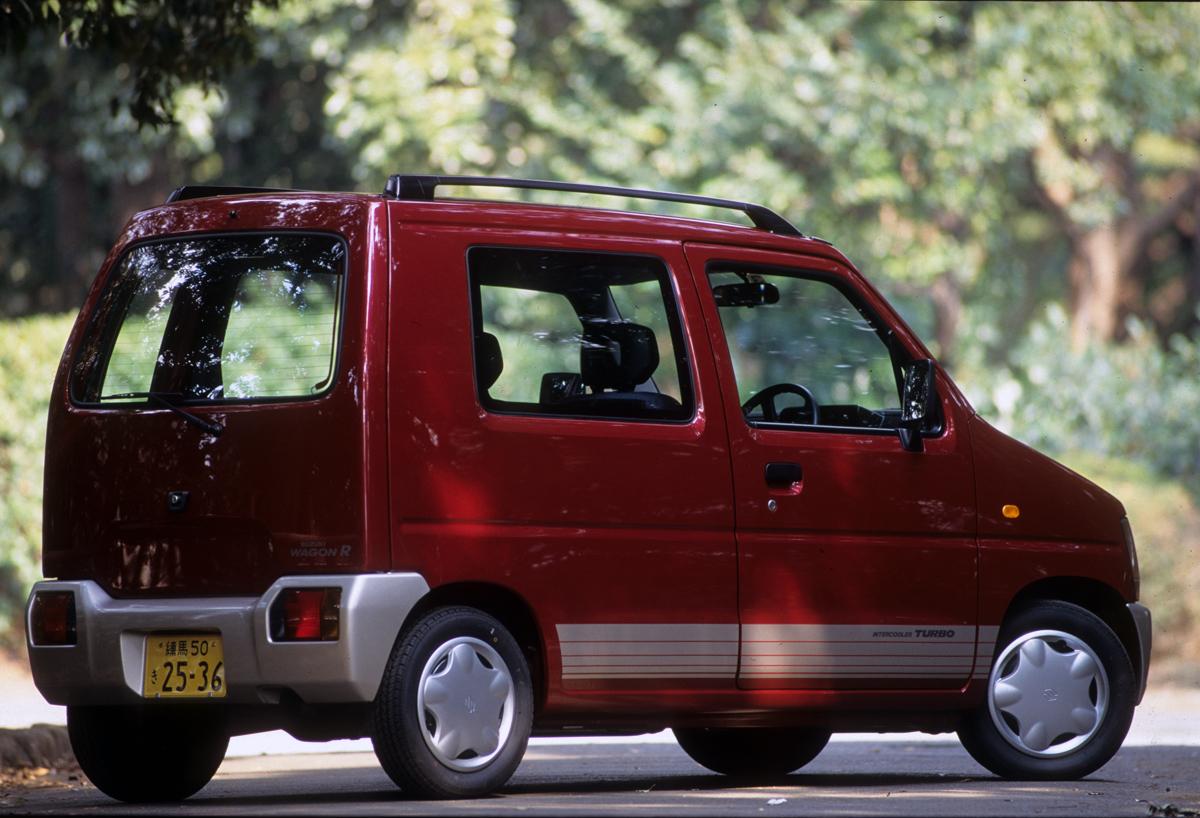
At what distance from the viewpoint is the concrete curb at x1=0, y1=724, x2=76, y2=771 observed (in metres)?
10.4

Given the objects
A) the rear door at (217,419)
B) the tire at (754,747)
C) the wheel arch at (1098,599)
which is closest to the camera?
the rear door at (217,419)

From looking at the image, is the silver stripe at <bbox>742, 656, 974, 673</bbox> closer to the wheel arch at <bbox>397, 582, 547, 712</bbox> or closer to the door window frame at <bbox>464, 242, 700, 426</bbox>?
the wheel arch at <bbox>397, 582, 547, 712</bbox>

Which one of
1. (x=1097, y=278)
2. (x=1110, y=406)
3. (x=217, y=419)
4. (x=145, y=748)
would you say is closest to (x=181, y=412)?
(x=217, y=419)

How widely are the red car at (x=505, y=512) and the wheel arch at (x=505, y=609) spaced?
2 cm

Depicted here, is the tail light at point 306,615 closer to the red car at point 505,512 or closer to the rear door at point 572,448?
the red car at point 505,512

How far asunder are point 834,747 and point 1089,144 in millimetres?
15756

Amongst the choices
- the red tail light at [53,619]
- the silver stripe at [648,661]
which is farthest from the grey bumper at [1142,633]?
the red tail light at [53,619]

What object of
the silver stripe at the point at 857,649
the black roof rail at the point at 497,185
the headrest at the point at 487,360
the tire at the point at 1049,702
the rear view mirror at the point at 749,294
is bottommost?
the tire at the point at 1049,702

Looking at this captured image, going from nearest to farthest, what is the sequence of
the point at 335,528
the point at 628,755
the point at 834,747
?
the point at 335,528 < the point at 628,755 < the point at 834,747

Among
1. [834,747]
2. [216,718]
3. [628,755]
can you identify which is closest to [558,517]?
[216,718]

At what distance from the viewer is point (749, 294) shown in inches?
337

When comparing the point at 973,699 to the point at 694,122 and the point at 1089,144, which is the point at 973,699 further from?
the point at 1089,144

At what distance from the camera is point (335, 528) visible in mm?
7273

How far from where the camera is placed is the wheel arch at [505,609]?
7.54 metres
